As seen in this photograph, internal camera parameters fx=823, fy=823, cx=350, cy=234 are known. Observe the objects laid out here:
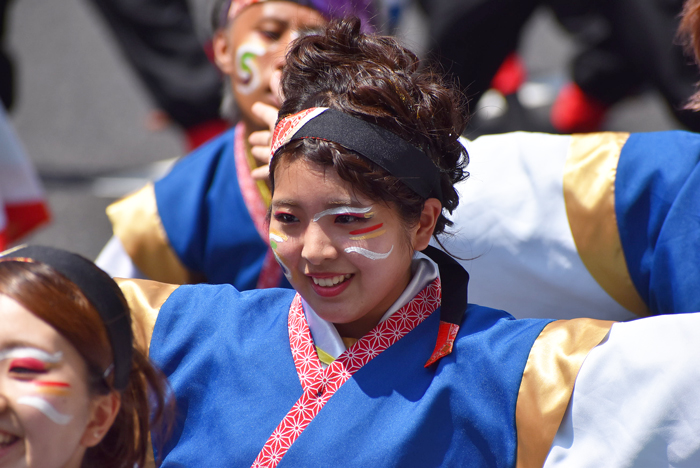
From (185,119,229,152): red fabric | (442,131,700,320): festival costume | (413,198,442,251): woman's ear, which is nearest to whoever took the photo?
(413,198,442,251): woman's ear

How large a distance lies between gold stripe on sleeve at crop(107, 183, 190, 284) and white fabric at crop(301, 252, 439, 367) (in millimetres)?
620

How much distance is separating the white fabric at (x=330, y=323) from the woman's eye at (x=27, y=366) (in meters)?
0.39

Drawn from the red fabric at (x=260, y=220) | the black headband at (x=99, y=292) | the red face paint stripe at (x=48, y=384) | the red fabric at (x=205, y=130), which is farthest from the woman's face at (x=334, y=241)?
the red fabric at (x=205, y=130)

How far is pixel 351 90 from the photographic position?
1101 mm

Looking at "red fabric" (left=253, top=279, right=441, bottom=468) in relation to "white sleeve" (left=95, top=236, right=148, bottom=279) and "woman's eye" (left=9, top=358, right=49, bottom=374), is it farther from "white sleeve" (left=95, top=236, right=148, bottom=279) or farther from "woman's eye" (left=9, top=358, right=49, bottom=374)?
"white sleeve" (left=95, top=236, right=148, bottom=279)

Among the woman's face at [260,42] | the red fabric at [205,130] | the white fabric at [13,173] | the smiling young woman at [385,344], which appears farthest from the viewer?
the red fabric at [205,130]

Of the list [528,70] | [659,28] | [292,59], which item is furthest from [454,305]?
[528,70]

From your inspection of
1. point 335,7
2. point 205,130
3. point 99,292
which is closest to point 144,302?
point 99,292

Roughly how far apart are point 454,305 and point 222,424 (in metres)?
0.37

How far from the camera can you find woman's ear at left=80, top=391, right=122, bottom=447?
3.31ft

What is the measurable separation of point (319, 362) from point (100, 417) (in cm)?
31

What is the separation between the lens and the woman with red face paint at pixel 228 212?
174cm

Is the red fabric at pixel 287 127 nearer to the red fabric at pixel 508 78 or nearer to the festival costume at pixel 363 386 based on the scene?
the festival costume at pixel 363 386

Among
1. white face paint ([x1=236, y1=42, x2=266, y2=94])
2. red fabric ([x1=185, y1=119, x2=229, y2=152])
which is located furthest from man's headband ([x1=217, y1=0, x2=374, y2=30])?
red fabric ([x1=185, y1=119, x2=229, y2=152])
